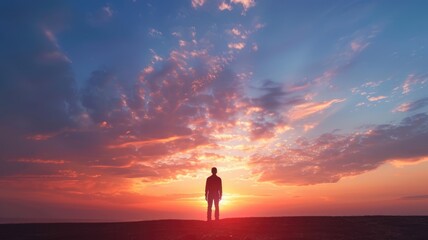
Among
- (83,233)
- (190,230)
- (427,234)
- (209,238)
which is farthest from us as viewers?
(83,233)

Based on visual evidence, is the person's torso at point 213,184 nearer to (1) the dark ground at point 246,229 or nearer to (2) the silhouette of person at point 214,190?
(2) the silhouette of person at point 214,190

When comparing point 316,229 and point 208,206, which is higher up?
point 208,206

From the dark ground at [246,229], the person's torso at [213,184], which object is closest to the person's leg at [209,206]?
the person's torso at [213,184]

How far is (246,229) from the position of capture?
62.2 ft

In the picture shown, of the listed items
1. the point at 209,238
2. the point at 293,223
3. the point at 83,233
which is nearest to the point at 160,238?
the point at 209,238

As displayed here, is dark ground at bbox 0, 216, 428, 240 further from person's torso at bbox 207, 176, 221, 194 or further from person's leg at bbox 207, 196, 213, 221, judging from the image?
person's torso at bbox 207, 176, 221, 194

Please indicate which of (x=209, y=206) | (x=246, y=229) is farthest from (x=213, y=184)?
(x=246, y=229)

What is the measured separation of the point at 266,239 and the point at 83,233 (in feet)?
35.5

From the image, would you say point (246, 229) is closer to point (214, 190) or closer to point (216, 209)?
point (216, 209)

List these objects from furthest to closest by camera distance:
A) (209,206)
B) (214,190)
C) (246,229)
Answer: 1. (209,206)
2. (214,190)
3. (246,229)

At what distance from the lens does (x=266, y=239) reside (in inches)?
667

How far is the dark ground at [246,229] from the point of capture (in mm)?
17703

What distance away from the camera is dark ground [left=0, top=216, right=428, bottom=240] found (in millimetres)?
17703

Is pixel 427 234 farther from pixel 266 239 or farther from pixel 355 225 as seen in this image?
pixel 266 239
